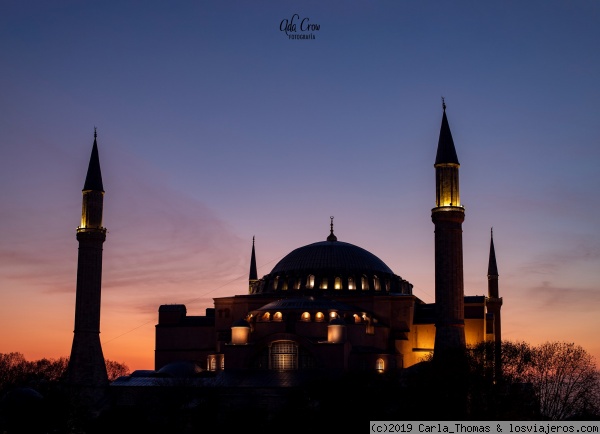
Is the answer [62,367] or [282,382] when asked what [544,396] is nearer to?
[282,382]

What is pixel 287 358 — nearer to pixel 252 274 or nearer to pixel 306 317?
pixel 306 317

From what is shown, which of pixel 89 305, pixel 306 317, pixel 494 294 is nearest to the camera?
pixel 89 305

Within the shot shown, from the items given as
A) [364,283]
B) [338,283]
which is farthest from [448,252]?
[338,283]

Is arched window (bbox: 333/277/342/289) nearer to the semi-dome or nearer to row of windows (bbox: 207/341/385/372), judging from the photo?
the semi-dome

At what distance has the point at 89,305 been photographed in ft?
172

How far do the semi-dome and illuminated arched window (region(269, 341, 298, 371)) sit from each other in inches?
362

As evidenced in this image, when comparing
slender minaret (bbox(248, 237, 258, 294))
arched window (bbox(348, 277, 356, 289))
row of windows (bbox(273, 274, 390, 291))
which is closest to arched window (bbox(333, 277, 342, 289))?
row of windows (bbox(273, 274, 390, 291))

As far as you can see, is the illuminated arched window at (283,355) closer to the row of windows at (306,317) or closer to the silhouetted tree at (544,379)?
the row of windows at (306,317)

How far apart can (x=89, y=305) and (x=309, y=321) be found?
1196 cm

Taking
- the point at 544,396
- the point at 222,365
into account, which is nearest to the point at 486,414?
the point at 544,396

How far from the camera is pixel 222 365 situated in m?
56.8

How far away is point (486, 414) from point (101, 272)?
2434 cm

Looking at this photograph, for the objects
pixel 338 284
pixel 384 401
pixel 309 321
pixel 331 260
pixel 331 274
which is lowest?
pixel 384 401

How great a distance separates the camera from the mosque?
5016cm
